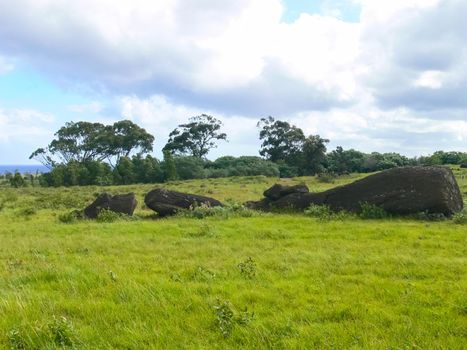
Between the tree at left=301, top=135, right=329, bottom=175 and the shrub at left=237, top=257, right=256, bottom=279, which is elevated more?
the tree at left=301, top=135, right=329, bottom=175

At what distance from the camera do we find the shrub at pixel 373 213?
60.4 ft

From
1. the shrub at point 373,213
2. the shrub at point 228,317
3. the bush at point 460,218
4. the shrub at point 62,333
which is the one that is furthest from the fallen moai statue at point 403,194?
the shrub at point 62,333

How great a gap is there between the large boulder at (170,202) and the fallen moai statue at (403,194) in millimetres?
4741

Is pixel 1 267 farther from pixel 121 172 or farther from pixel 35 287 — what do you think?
pixel 121 172

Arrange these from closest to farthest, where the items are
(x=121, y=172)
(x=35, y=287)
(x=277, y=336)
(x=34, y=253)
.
Result: (x=277, y=336), (x=35, y=287), (x=34, y=253), (x=121, y=172)

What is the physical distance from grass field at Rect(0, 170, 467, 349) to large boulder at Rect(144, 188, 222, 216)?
712cm

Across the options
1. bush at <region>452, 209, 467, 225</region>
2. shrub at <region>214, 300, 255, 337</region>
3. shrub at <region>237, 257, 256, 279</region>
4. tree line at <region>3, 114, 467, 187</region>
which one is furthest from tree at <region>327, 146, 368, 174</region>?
shrub at <region>214, 300, 255, 337</region>

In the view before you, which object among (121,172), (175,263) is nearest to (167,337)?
(175,263)

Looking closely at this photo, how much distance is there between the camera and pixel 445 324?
240 inches

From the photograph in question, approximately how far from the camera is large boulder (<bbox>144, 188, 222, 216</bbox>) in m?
→ 21.6

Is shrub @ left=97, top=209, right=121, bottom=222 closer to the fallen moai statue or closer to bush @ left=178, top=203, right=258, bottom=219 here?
bush @ left=178, top=203, right=258, bottom=219

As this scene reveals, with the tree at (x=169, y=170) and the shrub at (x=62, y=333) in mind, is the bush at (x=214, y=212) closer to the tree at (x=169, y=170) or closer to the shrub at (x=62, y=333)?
the shrub at (x=62, y=333)

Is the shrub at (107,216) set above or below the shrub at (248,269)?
above

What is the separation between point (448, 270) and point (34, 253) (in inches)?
382
